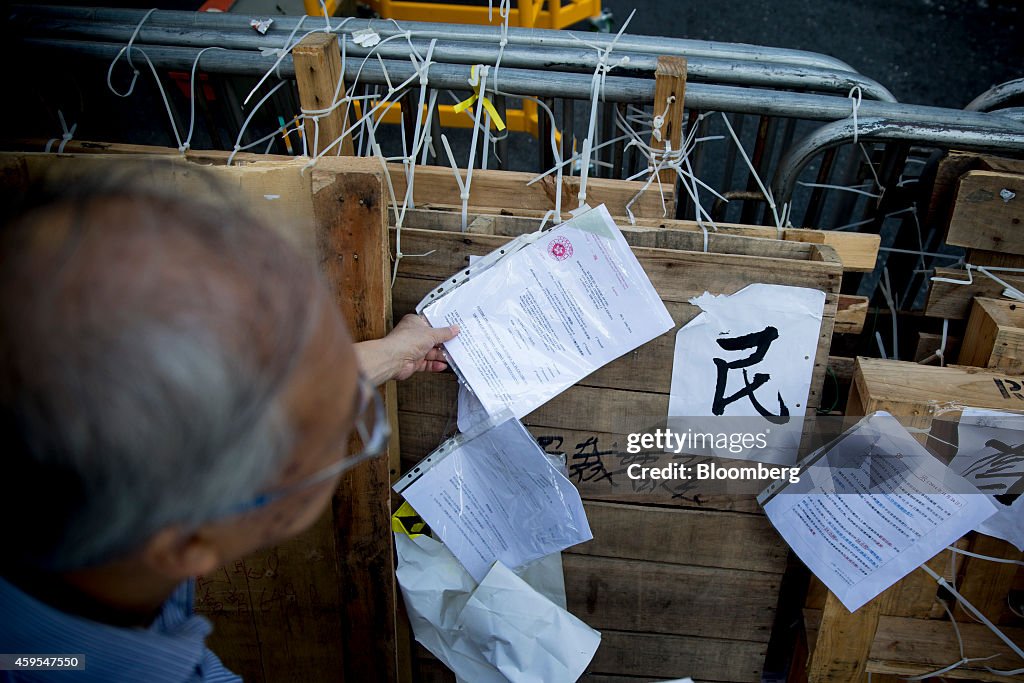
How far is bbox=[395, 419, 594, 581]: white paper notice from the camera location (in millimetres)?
1605

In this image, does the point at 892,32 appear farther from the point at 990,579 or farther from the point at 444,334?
the point at 444,334

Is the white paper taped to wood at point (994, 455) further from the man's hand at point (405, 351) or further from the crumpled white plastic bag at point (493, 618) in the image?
the man's hand at point (405, 351)

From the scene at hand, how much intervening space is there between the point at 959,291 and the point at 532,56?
3.59ft

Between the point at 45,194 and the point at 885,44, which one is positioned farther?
the point at 885,44

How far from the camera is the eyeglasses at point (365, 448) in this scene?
71 centimetres

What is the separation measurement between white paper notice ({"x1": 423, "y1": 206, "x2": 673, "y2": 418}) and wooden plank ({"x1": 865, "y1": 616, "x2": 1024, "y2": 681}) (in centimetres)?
89

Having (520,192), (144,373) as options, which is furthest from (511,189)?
(144,373)

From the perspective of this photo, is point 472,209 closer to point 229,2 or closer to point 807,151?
point 807,151

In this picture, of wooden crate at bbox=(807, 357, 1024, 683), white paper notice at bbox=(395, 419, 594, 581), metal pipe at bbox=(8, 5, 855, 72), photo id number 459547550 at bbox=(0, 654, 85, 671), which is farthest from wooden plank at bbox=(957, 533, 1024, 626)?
photo id number 459547550 at bbox=(0, 654, 85, 671)

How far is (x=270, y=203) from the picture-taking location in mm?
1396

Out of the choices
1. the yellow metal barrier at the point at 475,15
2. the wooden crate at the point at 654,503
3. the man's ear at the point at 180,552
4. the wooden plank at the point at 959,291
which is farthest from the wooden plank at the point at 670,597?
the yellow metal barrier at the point at 475,15

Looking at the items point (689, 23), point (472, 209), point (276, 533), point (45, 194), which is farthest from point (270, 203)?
point (689, 23)

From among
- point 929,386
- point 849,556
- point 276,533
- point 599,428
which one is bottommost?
point 849,556

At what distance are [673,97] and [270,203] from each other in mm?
820
